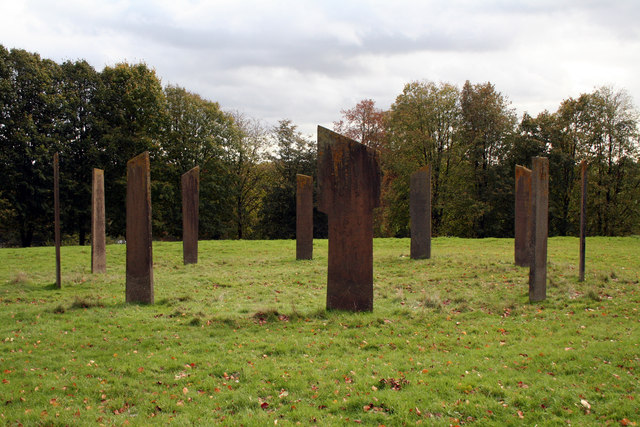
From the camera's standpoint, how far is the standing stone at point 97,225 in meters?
14.5

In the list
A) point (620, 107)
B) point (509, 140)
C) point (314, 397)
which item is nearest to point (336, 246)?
point (314, 397)

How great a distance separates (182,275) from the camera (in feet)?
48.4

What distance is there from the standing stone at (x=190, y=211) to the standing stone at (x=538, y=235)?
11.7 metres

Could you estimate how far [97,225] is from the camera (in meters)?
14.7

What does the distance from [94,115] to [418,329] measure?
101ft

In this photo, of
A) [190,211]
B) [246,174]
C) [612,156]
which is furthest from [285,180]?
[612,156]

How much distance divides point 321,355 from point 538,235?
6065mm

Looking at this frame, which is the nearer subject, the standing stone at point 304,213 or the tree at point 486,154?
the standing stone at point 304,213

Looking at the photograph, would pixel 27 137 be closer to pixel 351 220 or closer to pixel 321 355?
pixel 351 220

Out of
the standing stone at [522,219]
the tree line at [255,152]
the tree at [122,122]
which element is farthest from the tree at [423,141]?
the standing stone at [522,219]

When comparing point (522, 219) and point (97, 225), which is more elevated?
point (522, 219)

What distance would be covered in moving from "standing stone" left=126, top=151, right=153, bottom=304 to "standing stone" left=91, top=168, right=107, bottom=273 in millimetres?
5194

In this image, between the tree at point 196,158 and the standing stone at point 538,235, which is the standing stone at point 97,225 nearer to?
the standing stone at point 538,235

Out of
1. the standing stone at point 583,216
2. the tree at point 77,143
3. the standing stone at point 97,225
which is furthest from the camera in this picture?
the tree at point 77,143
